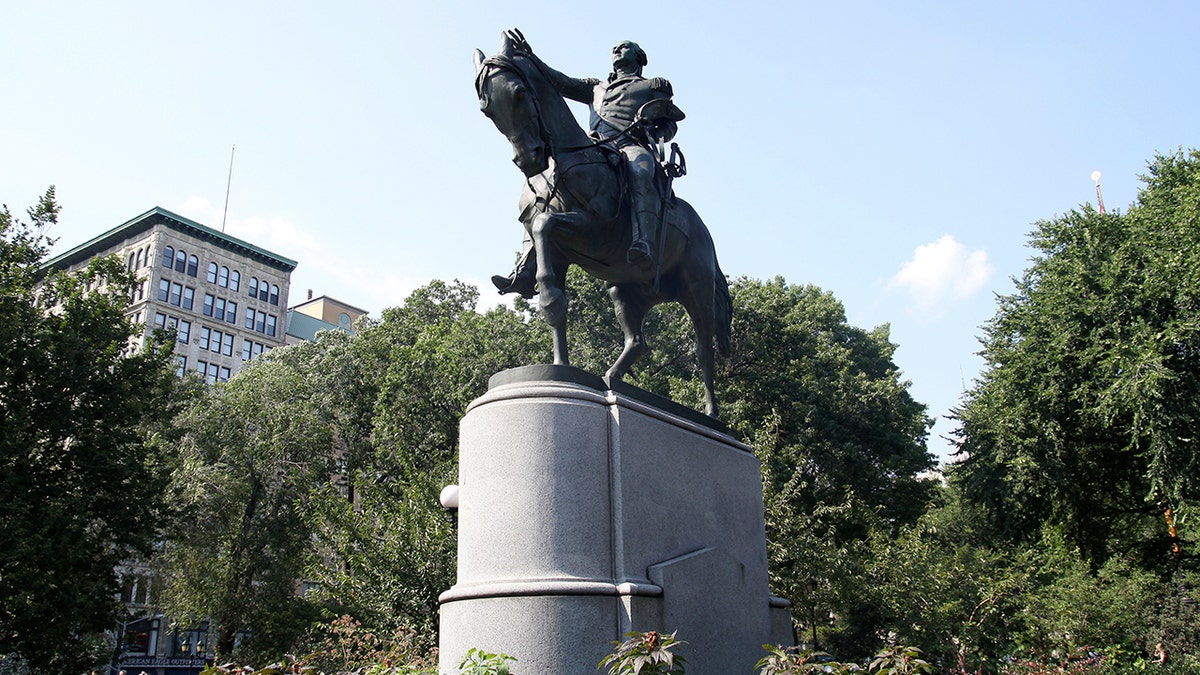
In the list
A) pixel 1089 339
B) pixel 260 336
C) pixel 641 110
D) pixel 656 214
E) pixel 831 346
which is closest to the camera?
pixel 656 214

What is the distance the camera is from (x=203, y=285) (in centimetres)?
7806

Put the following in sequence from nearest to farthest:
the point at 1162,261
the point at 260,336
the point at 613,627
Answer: the point at 613,627
the point at 1162,261
the point at 260,336

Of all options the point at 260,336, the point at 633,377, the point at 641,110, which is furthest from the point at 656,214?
the point at 260,336

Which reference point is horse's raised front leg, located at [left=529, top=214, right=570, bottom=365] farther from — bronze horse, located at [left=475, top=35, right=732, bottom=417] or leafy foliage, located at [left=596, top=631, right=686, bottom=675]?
leafy foliage, located at [left=596, top=631, right=686, bottom=675]

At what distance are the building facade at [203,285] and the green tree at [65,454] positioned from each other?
50.6 metres

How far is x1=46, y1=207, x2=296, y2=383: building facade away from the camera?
74.9m

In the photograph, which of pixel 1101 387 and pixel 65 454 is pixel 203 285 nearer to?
pixel 65 454

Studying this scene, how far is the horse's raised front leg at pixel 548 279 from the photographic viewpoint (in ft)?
26.7

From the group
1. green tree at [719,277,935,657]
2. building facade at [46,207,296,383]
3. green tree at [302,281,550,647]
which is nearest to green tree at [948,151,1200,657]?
green tree at [719,277,935,657]

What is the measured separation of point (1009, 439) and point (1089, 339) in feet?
13.3

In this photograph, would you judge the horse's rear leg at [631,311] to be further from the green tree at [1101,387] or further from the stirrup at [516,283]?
the green tree at [1101,387]

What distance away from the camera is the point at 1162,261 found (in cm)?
2417

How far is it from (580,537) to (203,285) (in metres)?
78.9

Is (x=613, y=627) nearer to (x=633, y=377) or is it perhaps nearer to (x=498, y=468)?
(x=498, y=468)
